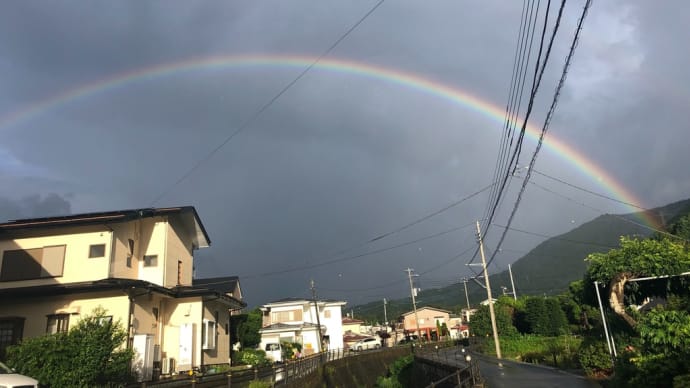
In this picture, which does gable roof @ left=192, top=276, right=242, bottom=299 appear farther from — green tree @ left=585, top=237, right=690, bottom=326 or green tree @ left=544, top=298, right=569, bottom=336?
green tree @ left=544, top=298, right=569, bottom=336

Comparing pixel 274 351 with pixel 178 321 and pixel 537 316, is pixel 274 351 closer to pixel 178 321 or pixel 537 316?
pixel 178 321

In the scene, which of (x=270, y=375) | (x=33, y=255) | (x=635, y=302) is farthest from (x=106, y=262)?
(x=635, y=302)

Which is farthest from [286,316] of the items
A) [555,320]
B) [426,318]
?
[426,318]

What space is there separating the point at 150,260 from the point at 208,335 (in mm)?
5006

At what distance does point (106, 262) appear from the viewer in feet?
64.3

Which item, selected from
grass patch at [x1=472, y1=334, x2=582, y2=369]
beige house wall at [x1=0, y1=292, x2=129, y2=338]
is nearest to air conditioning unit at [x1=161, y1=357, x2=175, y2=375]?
beige house wall at [x1=0, y1=292, x2=129, y2=338]

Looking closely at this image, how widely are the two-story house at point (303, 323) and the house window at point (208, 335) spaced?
20884 millimetres

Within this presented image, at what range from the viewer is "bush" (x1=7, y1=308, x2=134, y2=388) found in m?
11.2

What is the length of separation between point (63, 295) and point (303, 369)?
34.2 feet

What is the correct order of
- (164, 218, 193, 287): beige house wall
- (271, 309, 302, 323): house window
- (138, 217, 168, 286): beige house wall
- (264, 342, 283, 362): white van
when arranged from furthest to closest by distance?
(271, 309, 302, 323): house window, (264, 342, 283, 362): white van, (164, 218, 193, 287): beige house wall, (138, 217, 168, 286): beige house wall

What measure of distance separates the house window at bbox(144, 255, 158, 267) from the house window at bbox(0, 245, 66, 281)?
4119 millimetres

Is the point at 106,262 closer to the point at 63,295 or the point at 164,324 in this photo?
the point at 63,295

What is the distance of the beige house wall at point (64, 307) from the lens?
17.8 metres

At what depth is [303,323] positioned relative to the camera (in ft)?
177
